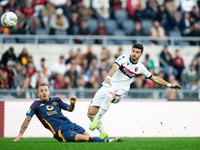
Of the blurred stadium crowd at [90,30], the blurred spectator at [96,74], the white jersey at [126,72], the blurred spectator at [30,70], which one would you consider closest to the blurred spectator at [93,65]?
the blurred stadium crowd at [90,30]

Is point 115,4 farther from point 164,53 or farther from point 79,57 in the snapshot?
point 79,57

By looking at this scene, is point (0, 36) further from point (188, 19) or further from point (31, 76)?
point (188, 19)

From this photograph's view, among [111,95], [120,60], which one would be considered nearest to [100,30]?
[120,60]

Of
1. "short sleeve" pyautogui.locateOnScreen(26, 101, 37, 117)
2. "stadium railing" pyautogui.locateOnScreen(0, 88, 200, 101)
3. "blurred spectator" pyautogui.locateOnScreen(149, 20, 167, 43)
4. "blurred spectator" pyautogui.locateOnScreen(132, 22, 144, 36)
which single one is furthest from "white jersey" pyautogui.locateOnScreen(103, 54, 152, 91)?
"blurred spectator" pyautogui.locateOnScreen(149, 20, 167, 43)

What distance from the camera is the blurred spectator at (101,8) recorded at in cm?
2062

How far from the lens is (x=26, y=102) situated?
13734 mm

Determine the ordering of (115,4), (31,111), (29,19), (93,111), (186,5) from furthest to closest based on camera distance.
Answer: (186,5)
(115,4)
(29,19)
(93,111)
(31,111)

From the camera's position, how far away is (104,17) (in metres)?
20.6

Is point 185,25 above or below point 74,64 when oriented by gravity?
above

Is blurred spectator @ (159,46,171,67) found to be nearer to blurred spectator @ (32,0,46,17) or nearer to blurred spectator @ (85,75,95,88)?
blurred spectator @ (85,75,95,88)

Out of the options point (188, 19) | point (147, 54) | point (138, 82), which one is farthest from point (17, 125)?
point (188, 19)

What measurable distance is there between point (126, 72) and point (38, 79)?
6.43m

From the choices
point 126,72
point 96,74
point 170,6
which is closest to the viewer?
point 126,72

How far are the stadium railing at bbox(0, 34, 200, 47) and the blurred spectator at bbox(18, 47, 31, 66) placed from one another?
48.9 inches
